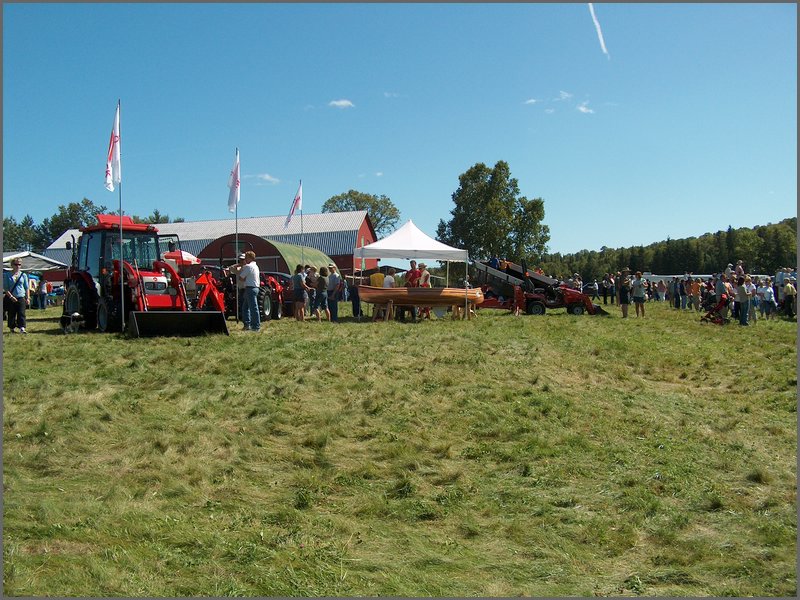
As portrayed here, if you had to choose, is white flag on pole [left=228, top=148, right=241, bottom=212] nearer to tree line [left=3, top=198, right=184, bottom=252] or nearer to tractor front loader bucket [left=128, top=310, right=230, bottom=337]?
tractor front loader bucket [left=128, top=310, right=230, bottom=337]

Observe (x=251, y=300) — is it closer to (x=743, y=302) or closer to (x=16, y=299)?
(x=16, y=299)

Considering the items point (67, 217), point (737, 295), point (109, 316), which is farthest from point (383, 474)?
point (67, 217)

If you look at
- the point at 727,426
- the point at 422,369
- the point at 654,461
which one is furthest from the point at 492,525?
the point at 422,369

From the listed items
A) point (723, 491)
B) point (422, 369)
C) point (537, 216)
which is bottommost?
point (723, 491)

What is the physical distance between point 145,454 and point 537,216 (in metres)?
49.4

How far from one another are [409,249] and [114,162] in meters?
9.17

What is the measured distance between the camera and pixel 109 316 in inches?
537

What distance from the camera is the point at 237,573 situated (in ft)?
13.4

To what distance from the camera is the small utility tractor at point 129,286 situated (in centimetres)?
1245

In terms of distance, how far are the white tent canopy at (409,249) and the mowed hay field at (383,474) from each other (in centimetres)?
851

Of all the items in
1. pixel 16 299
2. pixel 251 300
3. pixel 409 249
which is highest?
pixel 409 249

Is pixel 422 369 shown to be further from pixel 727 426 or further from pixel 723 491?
pixel 723 491

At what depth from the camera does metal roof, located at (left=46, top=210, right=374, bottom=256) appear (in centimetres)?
5331

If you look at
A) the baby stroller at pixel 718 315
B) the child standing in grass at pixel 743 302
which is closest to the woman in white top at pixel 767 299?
the baby stroller at pixel 718 315
